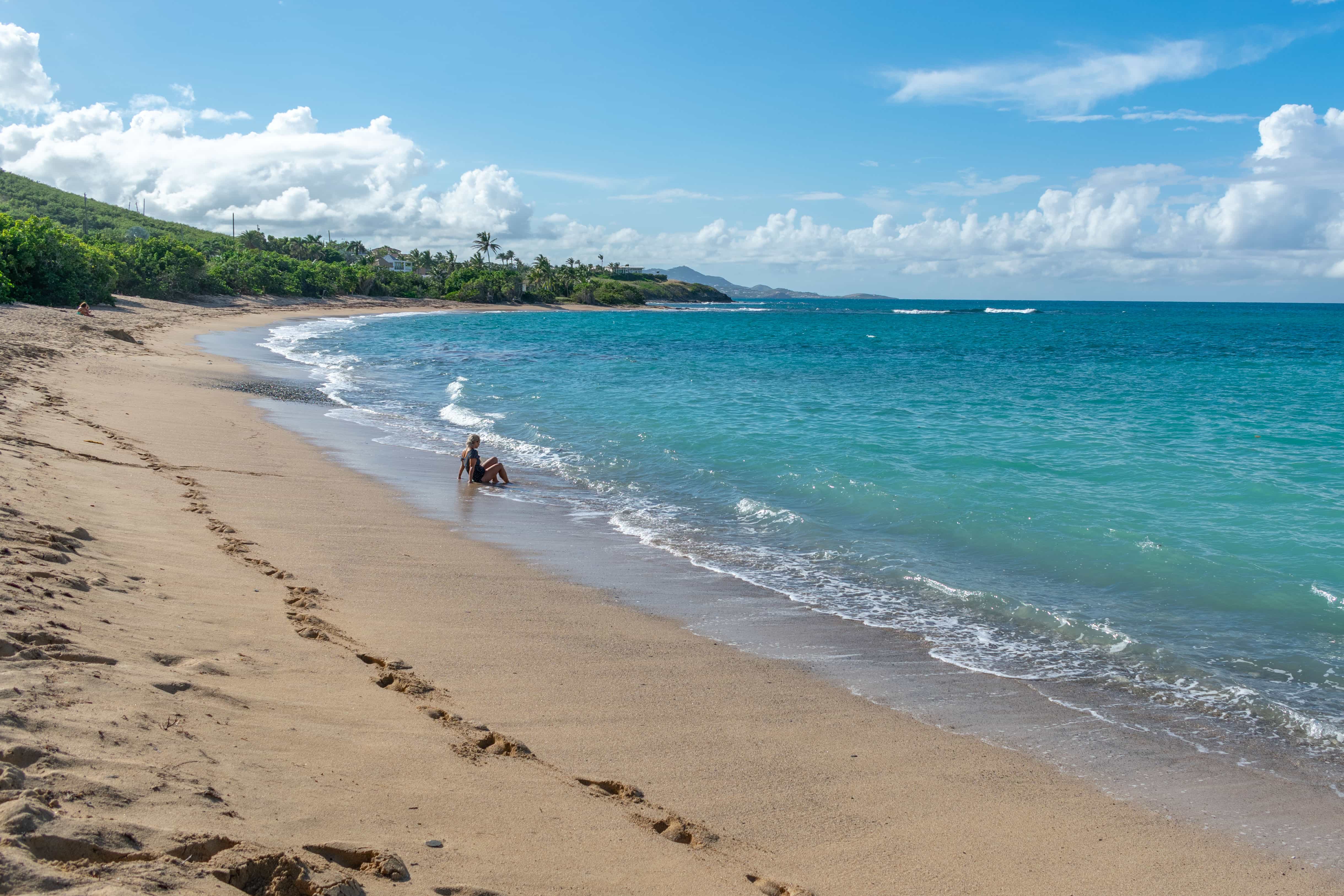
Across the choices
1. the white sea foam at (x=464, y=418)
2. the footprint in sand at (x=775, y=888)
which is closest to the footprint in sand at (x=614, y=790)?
the footprint in sand at (x=775, y=888)

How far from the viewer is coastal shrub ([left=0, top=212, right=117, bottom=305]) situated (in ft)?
116

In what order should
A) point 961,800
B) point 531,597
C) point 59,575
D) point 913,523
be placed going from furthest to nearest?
1. point 913,523
2. point 531,597
3. point 59,575
4. point 961,800

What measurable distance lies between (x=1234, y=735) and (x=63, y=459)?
38.6ft

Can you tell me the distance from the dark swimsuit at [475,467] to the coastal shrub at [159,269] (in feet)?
158

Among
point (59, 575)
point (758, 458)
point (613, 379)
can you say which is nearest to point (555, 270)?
point (613, 379)

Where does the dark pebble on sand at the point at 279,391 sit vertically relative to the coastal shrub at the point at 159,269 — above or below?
below

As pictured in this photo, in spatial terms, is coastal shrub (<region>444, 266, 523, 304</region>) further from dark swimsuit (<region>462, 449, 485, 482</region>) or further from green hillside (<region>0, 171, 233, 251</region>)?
dark swimsuit (<region>462, 449, 485, 482</region>)

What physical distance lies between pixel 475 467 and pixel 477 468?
0.14 ft

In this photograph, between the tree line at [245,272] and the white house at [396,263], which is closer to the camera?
the tree line at [245,272]

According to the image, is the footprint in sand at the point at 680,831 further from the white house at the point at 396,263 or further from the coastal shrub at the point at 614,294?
the white house at the point at 396,263

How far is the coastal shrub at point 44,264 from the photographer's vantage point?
3538 cm

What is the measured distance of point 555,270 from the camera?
145m

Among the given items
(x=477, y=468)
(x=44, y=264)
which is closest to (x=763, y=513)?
(x=477, y=468)

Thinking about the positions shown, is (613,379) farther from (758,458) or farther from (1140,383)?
(1140,383)
